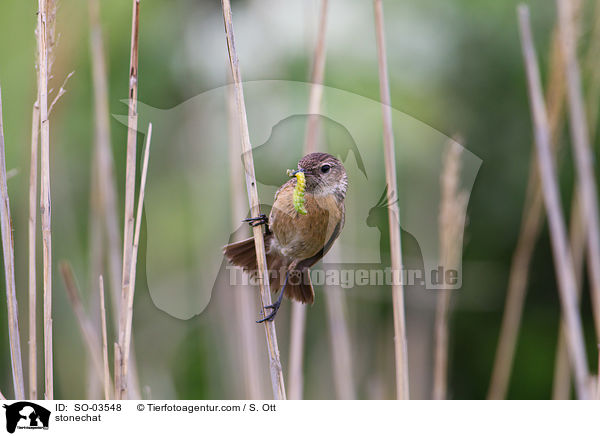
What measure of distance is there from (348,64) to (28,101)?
1.22 metres

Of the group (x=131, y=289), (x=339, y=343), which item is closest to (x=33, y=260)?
(x=131, y=289)

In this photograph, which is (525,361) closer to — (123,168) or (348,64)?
(348,64)

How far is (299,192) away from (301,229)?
16 cm

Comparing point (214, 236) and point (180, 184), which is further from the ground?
point (180, 184)

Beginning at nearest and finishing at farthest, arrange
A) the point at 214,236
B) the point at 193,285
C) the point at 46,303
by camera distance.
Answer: the point at 46,303
the point at 193,285
the point at 214,236

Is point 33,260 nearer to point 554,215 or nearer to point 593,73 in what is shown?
point 554,215

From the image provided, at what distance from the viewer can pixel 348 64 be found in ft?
7.64

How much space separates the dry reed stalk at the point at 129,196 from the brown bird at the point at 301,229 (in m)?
0.31

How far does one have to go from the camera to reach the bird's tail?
170cm

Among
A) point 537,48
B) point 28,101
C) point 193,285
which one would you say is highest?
point 537,48

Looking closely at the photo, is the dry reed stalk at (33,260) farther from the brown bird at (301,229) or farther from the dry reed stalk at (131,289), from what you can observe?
the brown bird at (301,229)

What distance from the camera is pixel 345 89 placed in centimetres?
209

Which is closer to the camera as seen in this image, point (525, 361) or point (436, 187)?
point (436, 187)
